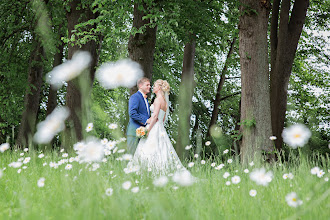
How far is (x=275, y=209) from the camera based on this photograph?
283cm

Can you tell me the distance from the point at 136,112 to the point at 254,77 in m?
2.39

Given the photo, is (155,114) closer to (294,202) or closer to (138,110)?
(138,110)

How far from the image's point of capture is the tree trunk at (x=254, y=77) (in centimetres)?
733

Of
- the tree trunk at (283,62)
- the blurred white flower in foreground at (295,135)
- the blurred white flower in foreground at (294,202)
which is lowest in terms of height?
the blurred white flower in foreground at (294,202)

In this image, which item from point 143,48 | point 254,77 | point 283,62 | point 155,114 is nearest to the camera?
point 155,114

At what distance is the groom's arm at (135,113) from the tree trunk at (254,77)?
1.92 m

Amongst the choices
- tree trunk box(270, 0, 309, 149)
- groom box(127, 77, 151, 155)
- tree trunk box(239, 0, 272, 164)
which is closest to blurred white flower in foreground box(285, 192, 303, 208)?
groom box(127, 77, 151, 155)

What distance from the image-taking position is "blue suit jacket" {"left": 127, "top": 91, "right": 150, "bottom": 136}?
697 centimetres

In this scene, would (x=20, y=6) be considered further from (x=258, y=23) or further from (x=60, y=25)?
(x=258, y=23)

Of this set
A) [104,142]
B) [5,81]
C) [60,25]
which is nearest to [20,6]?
[60,25]

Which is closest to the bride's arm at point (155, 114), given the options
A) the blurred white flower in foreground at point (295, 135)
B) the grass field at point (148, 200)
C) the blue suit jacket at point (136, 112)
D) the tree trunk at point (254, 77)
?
the blue suit jacket at point (136, 112)

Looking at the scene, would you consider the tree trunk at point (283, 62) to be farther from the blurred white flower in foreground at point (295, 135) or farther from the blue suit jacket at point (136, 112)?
the blurred white flower in foreground at point (295, 135)

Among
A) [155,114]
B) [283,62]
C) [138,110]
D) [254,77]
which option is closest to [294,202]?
[155,114]

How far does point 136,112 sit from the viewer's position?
275 inches
